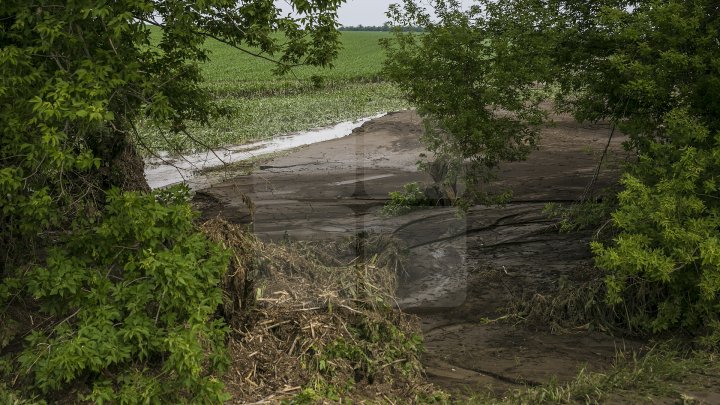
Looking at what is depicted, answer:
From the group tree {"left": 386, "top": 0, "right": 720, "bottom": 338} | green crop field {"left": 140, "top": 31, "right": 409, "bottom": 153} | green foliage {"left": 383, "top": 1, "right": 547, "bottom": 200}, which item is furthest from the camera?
green crop field {"left": 140, "top": 31, "right": 409, "bottom": 153}

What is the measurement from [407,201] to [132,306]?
7.64m

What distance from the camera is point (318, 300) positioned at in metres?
8.25

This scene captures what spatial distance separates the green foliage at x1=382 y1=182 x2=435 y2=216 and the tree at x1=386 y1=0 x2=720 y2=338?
0.72m

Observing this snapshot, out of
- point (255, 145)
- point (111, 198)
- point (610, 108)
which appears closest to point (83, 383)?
point (111, 198)

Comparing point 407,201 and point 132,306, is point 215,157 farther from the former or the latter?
point 132,306

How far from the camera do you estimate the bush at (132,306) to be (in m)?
6.55

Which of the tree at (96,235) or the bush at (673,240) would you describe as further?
the bush at (673,240)

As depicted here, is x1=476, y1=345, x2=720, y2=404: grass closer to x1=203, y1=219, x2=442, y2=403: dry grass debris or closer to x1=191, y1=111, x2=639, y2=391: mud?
x1=191, y1=111, x2=639, y2=391: mud

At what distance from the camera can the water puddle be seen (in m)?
16.9

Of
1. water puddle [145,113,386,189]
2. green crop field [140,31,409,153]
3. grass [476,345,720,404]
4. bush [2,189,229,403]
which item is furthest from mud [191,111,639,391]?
green crop field [140,31,409,153]

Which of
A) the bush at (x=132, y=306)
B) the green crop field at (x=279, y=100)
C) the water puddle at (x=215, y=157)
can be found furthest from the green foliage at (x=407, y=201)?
the bush at (x=132, y=306)

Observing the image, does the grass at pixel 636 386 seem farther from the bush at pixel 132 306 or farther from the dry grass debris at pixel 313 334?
the bush at pixel 132 306

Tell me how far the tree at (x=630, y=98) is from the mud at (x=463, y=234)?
30.6 inches

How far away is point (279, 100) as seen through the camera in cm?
3038
